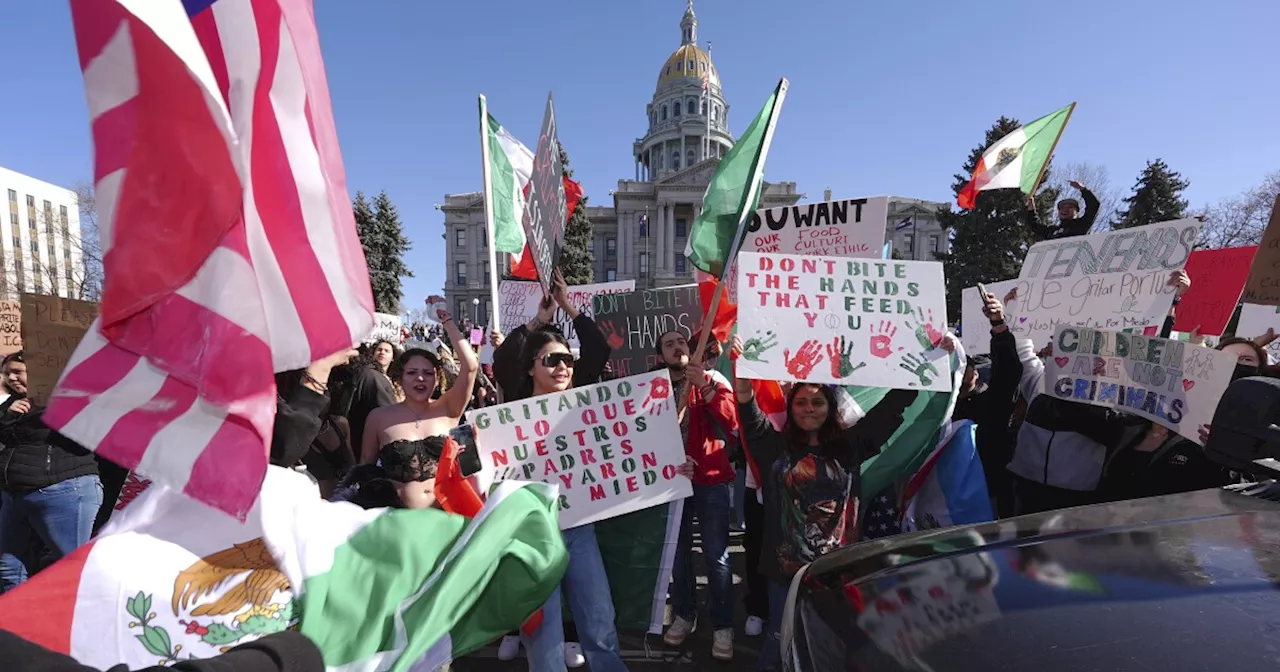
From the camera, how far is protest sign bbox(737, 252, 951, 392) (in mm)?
2809

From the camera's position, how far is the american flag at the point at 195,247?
1.30 meters

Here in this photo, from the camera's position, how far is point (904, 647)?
125 cm

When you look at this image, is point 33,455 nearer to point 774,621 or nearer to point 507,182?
point 507,182

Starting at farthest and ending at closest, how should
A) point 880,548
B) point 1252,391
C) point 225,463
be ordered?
point 1252,391 → point 880,548 → point 225,463

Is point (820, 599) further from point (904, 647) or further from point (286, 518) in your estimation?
point (286, 518)

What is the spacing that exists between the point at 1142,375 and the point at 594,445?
2.96m

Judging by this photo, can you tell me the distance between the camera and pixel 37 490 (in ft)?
10.7

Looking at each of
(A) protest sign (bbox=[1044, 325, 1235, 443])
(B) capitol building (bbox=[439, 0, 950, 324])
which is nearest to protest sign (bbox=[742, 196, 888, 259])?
(A) protest sign (bbox=[1044, 325, 1235, 443])

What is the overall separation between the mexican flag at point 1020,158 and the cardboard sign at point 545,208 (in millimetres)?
4270

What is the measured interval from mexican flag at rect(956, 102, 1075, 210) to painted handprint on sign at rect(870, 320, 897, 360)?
135 inches

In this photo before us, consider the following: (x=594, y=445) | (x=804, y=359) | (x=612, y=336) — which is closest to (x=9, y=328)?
(x=612, y=336)

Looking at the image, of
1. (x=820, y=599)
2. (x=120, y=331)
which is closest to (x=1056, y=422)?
(x=820, y=599)

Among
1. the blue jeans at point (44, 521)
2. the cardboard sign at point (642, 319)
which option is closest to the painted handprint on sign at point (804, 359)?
the cardboard sign at point (642, 319)

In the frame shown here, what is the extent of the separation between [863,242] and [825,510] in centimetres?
237
